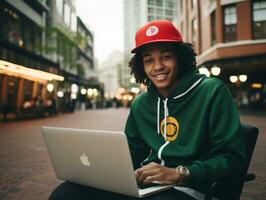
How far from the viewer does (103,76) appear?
139 meters

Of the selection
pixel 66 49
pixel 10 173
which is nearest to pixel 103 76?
pixel 66 49

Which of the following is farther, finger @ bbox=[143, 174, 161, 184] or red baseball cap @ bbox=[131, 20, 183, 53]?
red baseball cap @ bbox=[131, 20, 183, 53]

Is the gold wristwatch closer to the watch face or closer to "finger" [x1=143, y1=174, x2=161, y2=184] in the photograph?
the watch face

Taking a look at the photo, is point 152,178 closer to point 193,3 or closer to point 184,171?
point 184,171

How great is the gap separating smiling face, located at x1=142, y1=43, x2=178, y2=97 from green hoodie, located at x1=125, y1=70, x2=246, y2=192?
0.36 feet

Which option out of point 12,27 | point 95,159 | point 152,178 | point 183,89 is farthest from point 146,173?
point 12,27

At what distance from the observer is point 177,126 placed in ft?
6.76

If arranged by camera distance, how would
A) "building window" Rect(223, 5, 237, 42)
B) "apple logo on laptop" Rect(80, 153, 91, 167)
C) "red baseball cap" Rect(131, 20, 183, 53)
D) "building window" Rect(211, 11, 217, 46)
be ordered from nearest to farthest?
"apple logo on laptop" Rect(80, 153, 91, 167) → "red baseball cap" Rect(131, 20, 183, 53) → "building window" Rect(223, 5, 237, 42) → "building window" Rect(211, 11, 217, 46)

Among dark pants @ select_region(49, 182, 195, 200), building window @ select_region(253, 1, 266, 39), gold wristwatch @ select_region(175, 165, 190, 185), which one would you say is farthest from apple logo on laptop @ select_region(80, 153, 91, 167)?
building window @ select_region(253, 1, 266, 39)

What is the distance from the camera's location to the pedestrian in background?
1.79 m

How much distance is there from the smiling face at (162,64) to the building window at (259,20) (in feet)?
71.0

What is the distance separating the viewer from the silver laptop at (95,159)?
1551mm

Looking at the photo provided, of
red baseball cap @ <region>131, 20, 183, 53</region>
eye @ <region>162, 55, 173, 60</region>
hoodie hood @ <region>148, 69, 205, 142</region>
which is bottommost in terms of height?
hoodie hood @ <region>148, 69, 205, 142</region>

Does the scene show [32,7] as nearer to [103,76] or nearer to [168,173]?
[168,173]
